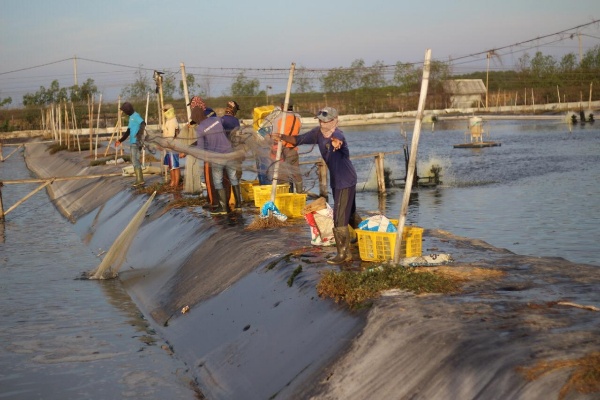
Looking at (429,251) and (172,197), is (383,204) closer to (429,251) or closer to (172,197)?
(172,197)

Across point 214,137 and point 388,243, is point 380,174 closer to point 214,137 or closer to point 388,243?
point 214,137

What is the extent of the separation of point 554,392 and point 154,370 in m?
6.02

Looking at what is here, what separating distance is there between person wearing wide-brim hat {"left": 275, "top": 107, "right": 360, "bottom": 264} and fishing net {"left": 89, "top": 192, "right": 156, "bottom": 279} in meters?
6.46

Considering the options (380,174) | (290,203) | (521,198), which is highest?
(290,203)

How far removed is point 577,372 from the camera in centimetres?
557

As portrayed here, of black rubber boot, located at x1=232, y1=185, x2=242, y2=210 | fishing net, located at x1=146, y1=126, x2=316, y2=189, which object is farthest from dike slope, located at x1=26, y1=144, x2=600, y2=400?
fishing net, located at x1=146, y1=126, x2=316, y2=189

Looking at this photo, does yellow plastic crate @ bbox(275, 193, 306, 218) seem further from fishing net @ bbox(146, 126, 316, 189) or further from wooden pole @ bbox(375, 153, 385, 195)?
wooden pole @ bbox(375, 153, 385, 195)

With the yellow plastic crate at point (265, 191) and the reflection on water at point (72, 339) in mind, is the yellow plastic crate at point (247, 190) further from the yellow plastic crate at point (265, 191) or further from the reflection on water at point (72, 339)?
the reflection on water at point (72, 339)

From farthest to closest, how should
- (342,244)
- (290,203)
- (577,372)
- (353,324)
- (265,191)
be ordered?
(265,191) < (290,203) < (342,244) < (353,324) < (577,372)

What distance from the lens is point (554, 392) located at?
5453 mm

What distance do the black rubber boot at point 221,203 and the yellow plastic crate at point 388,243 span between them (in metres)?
6.03

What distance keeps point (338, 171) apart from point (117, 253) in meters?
7.45

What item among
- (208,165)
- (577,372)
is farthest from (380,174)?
(577,372)

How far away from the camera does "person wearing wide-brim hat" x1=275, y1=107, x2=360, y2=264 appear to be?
33.4ft
